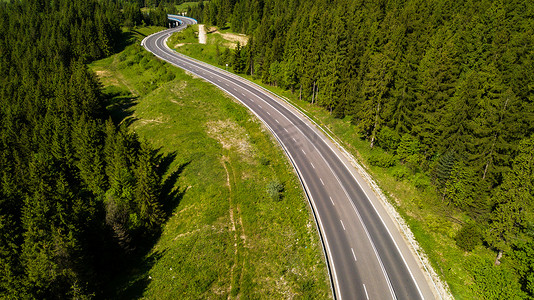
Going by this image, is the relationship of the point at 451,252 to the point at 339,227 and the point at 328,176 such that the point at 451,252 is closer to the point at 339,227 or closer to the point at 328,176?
the point at 339,227

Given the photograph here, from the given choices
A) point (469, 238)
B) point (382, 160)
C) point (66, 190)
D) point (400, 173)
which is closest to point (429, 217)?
point (469, 238)

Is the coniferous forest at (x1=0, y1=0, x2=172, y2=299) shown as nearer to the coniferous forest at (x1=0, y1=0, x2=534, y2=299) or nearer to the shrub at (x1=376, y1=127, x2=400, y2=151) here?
the coniferous forest at (x1=0, y1=0, x2=534, y2=299)

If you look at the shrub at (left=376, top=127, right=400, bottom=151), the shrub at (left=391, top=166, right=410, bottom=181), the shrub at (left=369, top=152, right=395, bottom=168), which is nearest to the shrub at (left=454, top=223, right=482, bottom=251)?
the shrub at (left=391, top=166, right=410, bottom=181)

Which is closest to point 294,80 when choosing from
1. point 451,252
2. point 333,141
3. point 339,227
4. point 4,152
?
point 333,141

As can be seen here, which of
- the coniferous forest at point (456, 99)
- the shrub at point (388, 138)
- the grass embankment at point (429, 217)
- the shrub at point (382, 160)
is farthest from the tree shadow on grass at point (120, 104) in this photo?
the shrub at point (388, 138)

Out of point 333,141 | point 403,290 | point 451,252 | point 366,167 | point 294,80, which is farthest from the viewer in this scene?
point 294,80

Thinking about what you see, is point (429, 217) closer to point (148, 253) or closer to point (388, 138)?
point (388, 138)

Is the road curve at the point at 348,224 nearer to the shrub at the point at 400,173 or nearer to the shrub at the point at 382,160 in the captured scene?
the shrub at the point at 382,160
